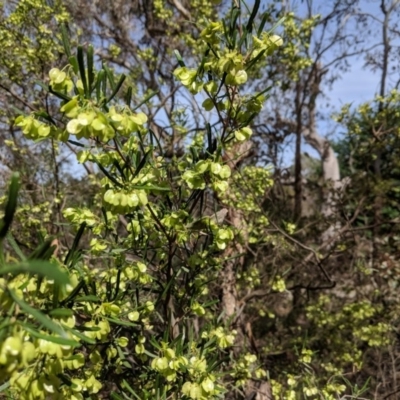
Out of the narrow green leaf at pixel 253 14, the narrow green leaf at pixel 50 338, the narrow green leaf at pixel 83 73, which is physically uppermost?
the narrow green leaf at pixel 253 14

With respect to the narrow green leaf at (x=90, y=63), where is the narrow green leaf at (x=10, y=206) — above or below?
below

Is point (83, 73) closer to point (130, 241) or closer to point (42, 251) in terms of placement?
point (42, 251)

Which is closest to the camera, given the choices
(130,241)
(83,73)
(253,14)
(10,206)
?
(10,206)

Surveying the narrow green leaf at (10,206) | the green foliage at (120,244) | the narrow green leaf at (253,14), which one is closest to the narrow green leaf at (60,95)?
the green foliage at (120,244)

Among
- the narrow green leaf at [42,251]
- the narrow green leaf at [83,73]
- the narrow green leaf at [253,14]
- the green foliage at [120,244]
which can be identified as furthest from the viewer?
the narrow green leaf at [253,14]

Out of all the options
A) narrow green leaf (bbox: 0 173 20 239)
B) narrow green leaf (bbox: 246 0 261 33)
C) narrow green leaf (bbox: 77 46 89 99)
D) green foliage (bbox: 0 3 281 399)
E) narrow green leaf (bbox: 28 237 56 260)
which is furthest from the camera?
narrow green leaf (bbox: 246 0 261 33)

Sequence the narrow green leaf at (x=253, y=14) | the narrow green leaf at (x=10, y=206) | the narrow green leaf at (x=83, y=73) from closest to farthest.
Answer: the narrow green leaf at (x=10, y=206)
the narrow green leaf at (x=83, y=73)
the narrow green leaf at (x=253, y=14)

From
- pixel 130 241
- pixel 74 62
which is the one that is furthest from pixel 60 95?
pixel 130 241

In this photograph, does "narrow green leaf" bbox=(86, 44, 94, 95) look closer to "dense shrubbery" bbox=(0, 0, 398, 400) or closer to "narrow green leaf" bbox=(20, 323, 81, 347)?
"dense shrubbery" bbox=(0, 0, 398, 400)

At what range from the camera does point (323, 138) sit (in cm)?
1232

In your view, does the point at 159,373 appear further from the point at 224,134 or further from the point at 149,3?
the point at 149,3

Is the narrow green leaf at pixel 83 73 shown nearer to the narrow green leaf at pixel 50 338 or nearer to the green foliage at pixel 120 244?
the green foliage at pixel 120 244

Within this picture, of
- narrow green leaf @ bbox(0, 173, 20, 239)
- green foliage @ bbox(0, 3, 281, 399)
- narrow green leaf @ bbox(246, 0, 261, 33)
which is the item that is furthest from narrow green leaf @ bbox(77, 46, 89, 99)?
narrow green leaf @ bbox(246, 0, 261, 33)

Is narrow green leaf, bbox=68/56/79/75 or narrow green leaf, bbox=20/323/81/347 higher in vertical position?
narrow green leaf, bbox=68/56/79/75
